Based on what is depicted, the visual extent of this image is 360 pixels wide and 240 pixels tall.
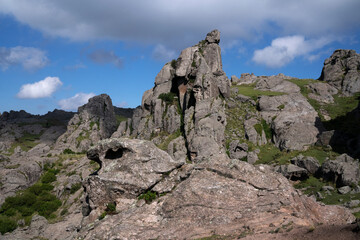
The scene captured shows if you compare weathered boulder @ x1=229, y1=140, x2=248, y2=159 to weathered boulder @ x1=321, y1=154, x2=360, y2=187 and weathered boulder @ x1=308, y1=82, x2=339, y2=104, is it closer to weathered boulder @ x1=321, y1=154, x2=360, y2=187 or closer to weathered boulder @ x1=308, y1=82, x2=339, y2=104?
weathered boulder @ x1=321, y1=154, x2=360, y2=187

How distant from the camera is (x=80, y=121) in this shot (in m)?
89.4

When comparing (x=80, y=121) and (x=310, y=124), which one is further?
(x=80, y=121)

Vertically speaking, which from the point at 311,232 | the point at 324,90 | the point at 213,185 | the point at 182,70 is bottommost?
the point at 311,232

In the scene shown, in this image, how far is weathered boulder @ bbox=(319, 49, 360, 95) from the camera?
248 feet

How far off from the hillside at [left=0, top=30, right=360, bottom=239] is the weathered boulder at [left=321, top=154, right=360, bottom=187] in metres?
0.17

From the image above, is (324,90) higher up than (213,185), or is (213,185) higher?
(324,90)

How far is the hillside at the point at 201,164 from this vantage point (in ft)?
51.5

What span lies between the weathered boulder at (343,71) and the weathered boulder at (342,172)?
4147 cm

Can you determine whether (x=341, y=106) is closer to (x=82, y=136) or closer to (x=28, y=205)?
(x=28, y=205)

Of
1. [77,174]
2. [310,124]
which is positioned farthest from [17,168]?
[310,124]

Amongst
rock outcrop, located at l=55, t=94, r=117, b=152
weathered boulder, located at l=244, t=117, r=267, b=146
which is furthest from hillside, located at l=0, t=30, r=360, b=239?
rock outcrop, located at l=55, t=94, r=117, b=152

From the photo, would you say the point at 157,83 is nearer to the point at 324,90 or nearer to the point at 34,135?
the point at 324,90

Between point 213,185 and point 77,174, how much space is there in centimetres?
4532

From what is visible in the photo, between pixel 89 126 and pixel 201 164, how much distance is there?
75.9 m
